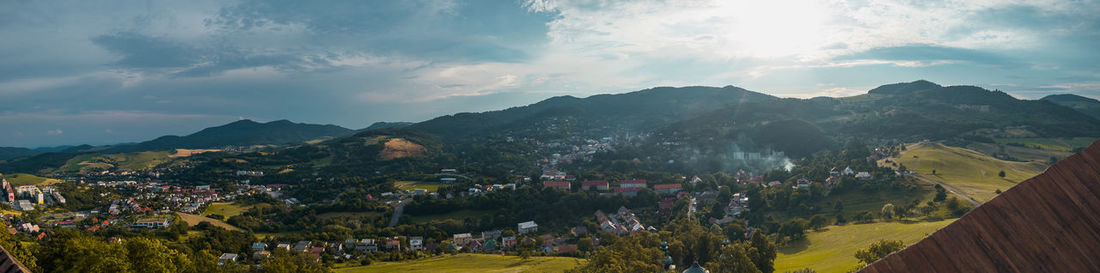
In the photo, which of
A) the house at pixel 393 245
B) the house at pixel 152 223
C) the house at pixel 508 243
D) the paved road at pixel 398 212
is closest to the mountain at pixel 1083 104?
the house at pixel 508 243

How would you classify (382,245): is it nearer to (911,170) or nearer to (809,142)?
(911,170)

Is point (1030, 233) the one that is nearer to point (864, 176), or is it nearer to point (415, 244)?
point (415, 244)

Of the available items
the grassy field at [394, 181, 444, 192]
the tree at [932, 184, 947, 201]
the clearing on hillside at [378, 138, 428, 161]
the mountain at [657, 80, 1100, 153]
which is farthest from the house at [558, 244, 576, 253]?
the clearing on hillside at [378, 138, 428, 161]

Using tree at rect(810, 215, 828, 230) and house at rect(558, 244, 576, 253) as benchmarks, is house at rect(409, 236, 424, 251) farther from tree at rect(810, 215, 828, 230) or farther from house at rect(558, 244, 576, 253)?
tree at rect(810, 215, 828, 230)

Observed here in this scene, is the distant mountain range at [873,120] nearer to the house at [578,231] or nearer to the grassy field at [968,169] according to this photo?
the grassy field at [968,169]

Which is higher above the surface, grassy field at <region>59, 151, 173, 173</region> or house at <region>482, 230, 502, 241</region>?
grassy field at <region>59, 151, 173, 173</region>

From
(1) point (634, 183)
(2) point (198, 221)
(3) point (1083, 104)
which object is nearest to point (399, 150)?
(2) point (198, 221)

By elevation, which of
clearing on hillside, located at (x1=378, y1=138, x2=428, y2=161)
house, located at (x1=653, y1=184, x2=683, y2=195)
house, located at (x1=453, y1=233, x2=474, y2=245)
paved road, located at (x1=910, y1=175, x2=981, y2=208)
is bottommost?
house, located at (x1=453, y1=233, x2=474, y2=245)
